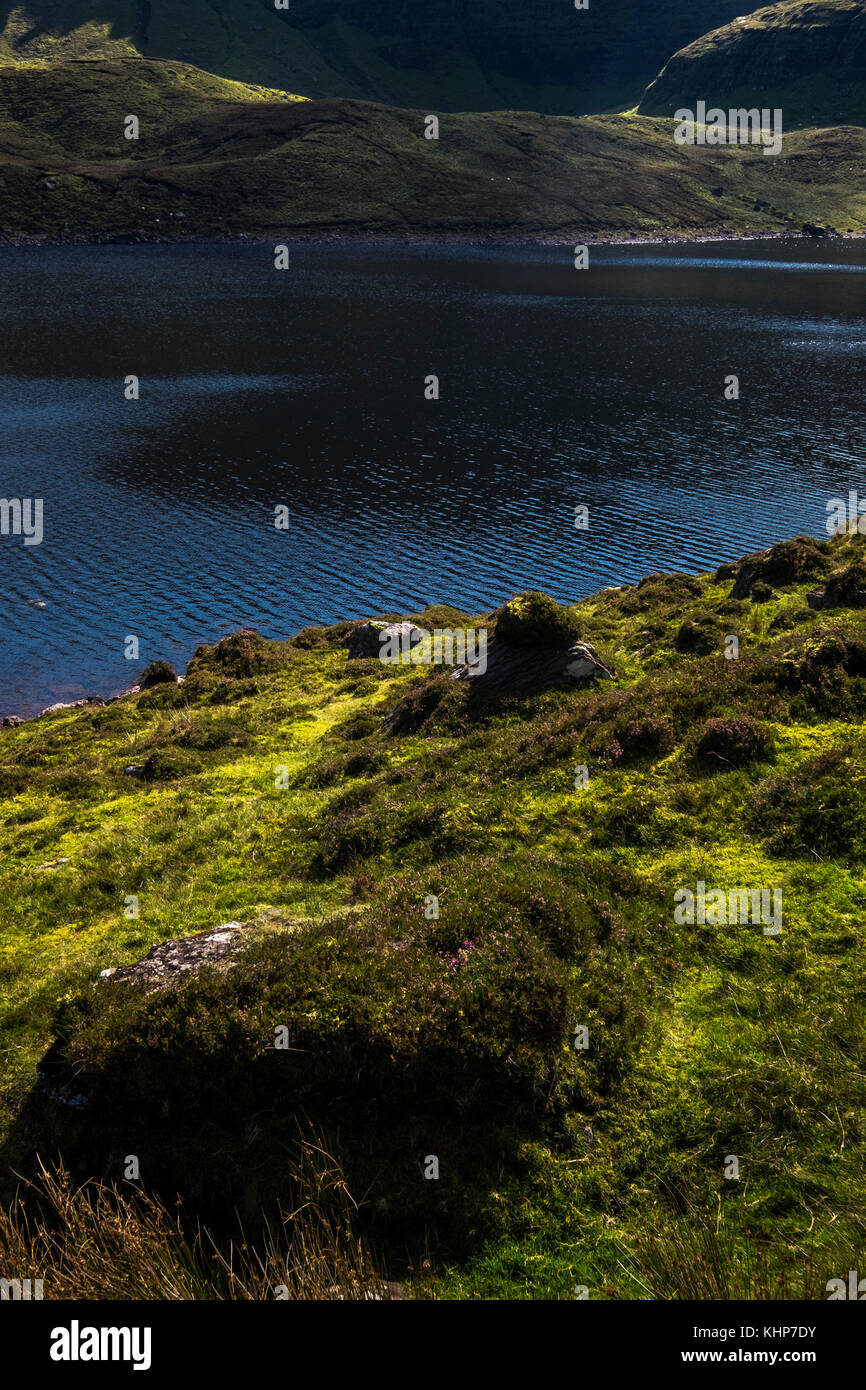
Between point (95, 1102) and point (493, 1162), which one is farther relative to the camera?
point (95, 1102)

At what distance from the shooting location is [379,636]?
37844 mm

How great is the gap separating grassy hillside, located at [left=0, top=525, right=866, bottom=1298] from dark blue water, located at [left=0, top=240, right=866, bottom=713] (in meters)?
27.8

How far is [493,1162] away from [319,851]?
8.76 meters

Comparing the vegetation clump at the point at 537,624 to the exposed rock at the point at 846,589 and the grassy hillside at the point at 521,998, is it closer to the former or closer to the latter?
the grassy hillside at the point at 521,998

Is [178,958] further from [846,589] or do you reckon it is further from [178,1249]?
[846,589]

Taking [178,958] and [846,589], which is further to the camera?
[846,589]

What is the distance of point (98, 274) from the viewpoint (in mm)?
166000

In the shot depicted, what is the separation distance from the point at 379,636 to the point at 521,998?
1099 inches

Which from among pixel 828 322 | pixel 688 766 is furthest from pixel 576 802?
pixel 828 322

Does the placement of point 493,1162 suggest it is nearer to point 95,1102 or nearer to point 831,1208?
point 831,1208

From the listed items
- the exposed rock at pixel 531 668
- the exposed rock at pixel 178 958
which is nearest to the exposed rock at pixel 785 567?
the exposed rock at pixel 531 668

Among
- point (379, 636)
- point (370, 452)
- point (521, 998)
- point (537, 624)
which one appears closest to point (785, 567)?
point (537, 624)

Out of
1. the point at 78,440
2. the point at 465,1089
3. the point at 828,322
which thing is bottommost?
the point at 465,1089

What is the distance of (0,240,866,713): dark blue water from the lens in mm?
52594
